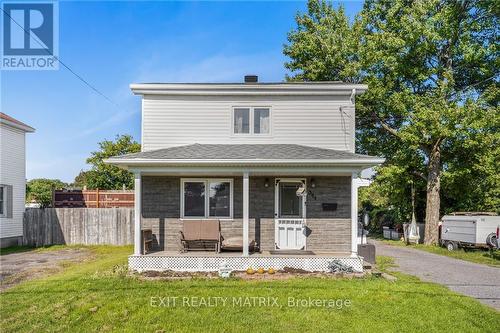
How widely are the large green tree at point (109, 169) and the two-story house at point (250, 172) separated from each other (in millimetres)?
19791

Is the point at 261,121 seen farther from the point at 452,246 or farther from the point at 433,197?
the point at 433,197

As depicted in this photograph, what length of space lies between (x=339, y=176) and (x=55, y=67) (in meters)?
9.83

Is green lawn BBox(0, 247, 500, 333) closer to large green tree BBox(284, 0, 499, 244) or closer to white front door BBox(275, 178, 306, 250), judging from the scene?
white front door BBox(275, 178, 306, 250)

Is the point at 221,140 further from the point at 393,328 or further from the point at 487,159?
the point at 487,159

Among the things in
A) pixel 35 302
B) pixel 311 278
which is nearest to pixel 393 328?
pixel 311 278

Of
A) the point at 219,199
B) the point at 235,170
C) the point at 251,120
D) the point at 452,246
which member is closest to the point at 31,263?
the point at 219,199

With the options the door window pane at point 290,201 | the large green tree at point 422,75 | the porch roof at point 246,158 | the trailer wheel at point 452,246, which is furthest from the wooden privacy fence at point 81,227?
the trailer wheel at point 452,246

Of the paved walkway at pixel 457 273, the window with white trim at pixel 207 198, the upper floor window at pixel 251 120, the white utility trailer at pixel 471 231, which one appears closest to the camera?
the paved walkway at pixel 457 273

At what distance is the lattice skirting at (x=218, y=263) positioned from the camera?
9898mm

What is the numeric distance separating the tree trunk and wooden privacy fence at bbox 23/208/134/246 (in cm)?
1456

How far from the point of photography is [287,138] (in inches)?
483

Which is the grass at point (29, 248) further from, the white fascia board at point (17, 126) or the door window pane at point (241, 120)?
the door window pane at point (241, 120)

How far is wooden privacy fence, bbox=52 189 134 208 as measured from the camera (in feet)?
70.9

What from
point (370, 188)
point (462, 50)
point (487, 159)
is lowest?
point (370, 188)
